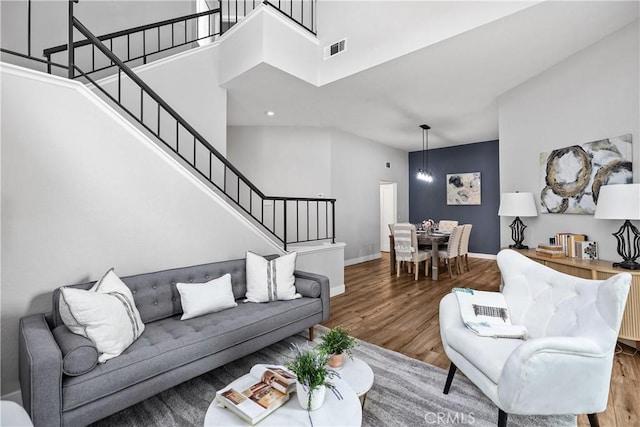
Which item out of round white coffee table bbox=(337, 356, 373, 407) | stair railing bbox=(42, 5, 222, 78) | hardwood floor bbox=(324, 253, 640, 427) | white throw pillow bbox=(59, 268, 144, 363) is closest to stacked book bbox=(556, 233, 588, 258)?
hardwood floor bbox=(324, 253, 640, 427)

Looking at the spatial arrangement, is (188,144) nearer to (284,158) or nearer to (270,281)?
(284,158)

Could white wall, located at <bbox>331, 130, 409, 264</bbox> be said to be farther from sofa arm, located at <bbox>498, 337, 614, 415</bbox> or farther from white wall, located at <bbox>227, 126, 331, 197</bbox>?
sofa arm, located at <bbox>498, 337, 614, 415</bbox>

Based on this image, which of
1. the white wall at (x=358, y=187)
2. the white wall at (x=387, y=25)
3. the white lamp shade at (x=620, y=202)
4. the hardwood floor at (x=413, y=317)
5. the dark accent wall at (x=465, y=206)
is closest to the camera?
the hardwood floor at (x=413, y=317)

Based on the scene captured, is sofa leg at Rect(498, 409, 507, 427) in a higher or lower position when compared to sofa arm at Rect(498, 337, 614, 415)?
lower

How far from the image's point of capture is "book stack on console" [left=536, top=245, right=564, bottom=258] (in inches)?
124

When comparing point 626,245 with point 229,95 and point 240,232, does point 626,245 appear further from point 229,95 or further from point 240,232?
point 229,95

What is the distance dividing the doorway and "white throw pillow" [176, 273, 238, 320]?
6191 mm

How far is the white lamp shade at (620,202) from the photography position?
7.82ft

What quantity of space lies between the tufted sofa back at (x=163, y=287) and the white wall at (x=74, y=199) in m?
0.24

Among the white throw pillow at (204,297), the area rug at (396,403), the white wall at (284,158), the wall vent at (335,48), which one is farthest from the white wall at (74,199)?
the white wall at (284,158)

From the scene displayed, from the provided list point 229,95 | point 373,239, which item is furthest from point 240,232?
point 373,239

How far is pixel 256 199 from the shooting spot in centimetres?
578

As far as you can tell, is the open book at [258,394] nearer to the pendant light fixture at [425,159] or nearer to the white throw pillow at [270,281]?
the white throw pillow at [270,281]

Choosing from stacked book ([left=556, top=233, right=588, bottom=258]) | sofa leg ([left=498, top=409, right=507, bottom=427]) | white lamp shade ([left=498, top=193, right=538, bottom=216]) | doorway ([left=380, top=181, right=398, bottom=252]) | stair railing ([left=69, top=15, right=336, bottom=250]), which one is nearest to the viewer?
sofa leg ([left=498, top=409, right=507, bottom=427])
